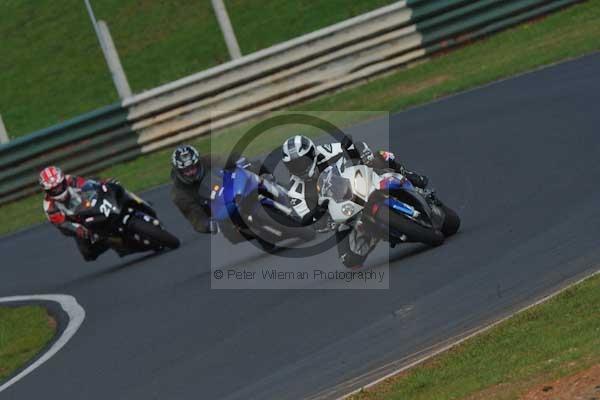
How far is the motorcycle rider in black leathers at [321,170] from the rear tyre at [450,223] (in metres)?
0.34

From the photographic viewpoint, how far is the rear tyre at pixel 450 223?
38.9 feet

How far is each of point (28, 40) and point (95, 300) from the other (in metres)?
16.2

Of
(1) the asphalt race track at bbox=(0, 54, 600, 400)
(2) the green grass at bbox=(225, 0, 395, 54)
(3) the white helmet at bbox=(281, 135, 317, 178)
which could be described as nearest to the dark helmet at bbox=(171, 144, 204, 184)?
(1) the asphalt race track at bbox=(0, 54, 600, 400)

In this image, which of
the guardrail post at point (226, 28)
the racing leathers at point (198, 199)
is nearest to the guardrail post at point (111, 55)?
the guardrail post at point (226, 28)

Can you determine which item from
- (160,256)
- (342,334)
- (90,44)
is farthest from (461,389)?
(90,44)

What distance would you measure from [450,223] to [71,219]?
571 centimetres

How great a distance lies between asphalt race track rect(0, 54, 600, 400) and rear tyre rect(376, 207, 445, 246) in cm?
16

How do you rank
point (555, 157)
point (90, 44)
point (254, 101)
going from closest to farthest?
point (555, 157), point (254, 101), point (90, 44)

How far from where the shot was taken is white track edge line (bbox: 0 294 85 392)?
11.3 meters

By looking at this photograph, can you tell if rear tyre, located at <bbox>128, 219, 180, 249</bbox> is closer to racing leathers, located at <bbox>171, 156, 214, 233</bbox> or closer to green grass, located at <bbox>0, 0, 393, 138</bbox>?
racing leathers, located at <bbox>171, 156, 214, 233</bbox>

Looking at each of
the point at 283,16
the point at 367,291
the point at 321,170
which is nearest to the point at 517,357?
the point at 367,291

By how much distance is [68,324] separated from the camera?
13.0 meters

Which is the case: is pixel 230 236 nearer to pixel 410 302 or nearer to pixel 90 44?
pixel 410 302

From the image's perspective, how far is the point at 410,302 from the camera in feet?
32.9
